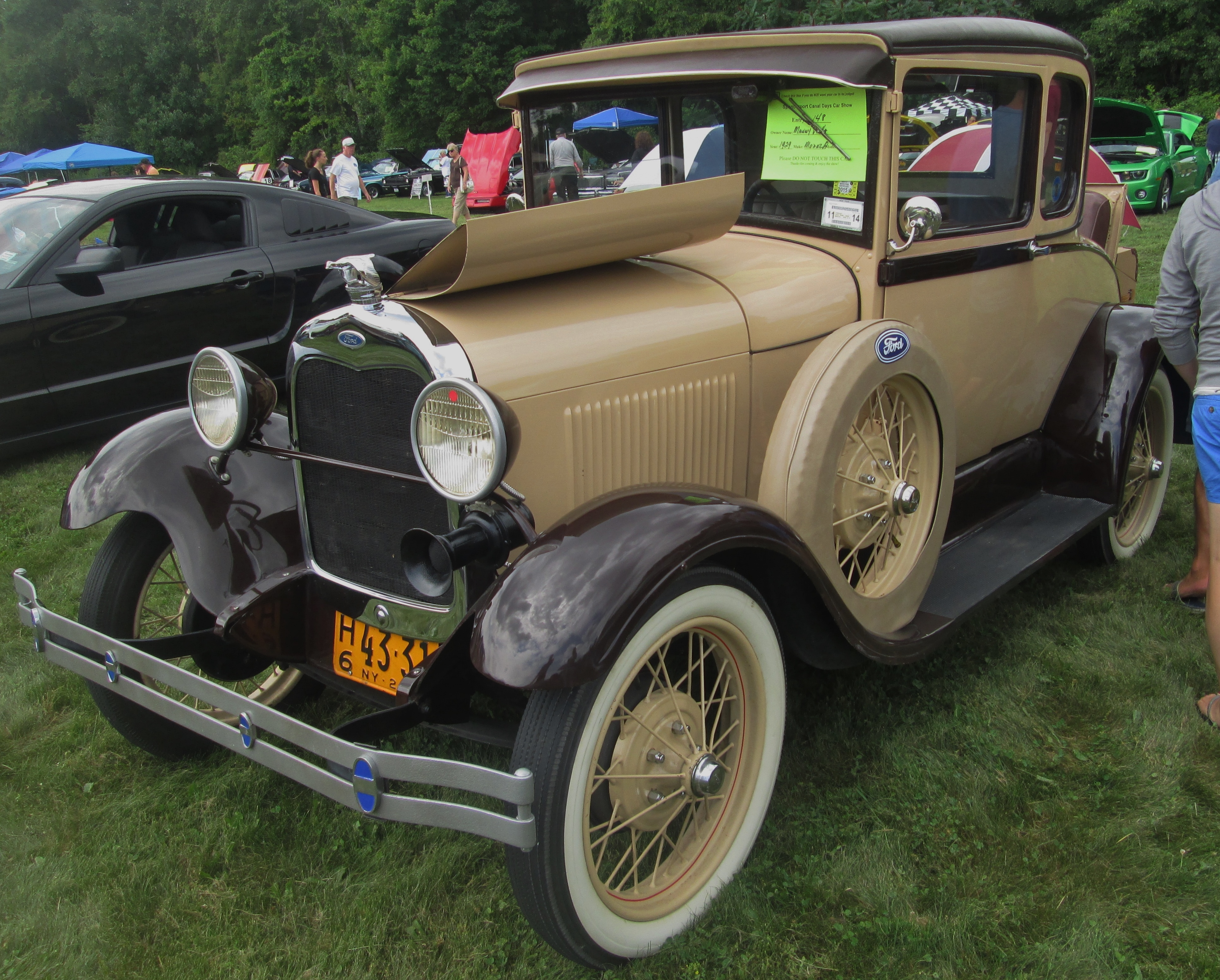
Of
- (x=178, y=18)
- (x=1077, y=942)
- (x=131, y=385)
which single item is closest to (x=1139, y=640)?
(x=1077, y=942)

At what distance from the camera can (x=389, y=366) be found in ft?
6.71

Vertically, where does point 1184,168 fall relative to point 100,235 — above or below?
below

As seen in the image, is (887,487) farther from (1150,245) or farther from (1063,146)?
(1150,245)

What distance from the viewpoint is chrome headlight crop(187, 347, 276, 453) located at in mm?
2217

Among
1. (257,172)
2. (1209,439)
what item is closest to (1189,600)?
(1209,439)

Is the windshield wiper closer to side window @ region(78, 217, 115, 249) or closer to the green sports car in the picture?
side window @ region(78, 217, 115, 249)

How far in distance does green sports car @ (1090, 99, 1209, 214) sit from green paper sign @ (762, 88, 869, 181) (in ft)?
39.6

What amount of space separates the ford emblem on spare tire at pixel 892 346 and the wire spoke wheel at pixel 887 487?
3.1 inches

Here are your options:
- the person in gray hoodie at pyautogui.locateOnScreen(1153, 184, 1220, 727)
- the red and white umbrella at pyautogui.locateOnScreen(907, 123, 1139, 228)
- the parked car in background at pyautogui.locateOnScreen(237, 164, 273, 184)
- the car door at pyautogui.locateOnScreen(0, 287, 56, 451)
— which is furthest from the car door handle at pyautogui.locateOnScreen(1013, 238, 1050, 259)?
the parked car in background at pyautogui.locateOnScreen(237, 164, 273, 184)

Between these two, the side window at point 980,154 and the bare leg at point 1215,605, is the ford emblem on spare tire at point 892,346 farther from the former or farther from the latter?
the bare leg at point 1215,605

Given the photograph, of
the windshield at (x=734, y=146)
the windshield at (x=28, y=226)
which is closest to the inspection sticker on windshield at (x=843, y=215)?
the windshield at (x=734, y=146)

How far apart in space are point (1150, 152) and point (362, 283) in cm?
1510

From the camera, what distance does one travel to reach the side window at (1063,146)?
10.2ft

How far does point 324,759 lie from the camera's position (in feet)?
5.71
